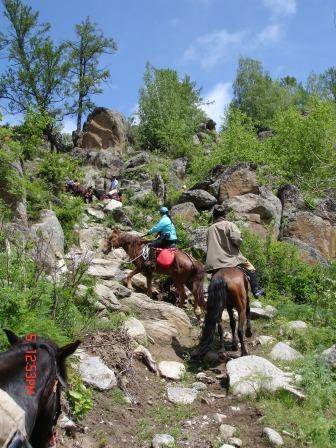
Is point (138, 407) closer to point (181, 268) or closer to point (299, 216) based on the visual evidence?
point (181, 268)

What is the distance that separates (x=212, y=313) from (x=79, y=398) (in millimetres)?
3396

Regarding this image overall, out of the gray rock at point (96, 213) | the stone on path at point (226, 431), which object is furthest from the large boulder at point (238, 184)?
the stone on path at point (226, 431)

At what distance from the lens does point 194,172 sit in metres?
25.7

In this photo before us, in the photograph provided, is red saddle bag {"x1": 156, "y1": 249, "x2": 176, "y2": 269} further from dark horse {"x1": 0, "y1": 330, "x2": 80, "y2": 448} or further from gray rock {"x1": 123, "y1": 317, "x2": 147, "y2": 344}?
dark horse {"x1": 0, "y1": 330, "x2": 80, "y2": 448}

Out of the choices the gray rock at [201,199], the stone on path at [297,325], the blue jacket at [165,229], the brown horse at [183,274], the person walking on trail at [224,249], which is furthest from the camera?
the gray rock at [201,199]

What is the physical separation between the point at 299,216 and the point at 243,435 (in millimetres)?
13371

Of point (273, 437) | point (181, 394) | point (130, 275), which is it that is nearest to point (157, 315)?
point (181, 394)

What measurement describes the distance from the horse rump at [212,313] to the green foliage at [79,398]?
9.93 feet

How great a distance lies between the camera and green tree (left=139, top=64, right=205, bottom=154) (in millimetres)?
33469

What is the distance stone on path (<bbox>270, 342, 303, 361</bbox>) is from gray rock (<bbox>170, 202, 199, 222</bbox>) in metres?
10.6

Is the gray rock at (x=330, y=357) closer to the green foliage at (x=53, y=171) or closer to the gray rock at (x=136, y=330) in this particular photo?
the gray rock at (x=136, y=330)

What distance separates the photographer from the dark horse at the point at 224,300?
8.41 metres
